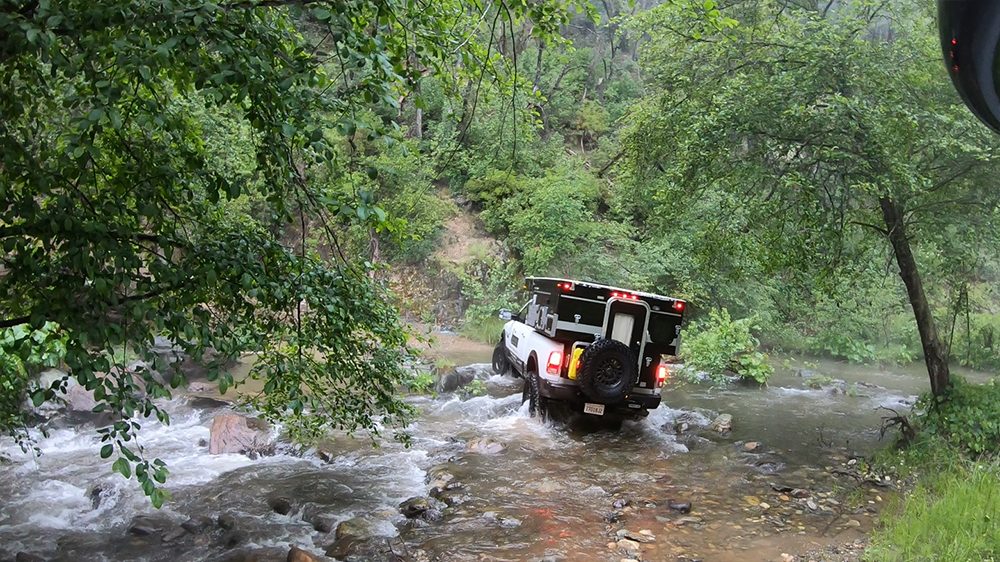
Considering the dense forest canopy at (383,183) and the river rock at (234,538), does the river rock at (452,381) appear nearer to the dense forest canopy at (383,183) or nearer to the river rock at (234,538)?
the dense forest canopy at (383,183)

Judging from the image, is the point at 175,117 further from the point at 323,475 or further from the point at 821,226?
the point at 821,226

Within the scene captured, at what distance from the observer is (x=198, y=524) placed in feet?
23.7

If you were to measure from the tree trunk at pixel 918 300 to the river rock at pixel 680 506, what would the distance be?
173 inches

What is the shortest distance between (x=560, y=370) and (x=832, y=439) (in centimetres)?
492

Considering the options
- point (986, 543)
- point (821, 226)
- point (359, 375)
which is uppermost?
point (821, 226)

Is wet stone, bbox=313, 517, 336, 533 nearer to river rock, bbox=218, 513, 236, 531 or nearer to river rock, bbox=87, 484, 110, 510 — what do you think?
river rock, bbox=218, 513, 236, 531

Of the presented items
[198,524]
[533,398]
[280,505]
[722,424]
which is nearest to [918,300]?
[722,424]

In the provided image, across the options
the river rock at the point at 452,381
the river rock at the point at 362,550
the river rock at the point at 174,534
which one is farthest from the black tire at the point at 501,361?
the river rock at the point at 174,534

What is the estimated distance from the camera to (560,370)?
10812mm

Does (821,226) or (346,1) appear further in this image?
(821,226)

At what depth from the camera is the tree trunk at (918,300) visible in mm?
9602

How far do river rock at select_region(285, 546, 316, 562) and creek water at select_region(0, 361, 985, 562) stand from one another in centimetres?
46

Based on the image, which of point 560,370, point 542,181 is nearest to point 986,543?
point 560,370

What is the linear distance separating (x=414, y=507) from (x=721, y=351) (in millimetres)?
10419
